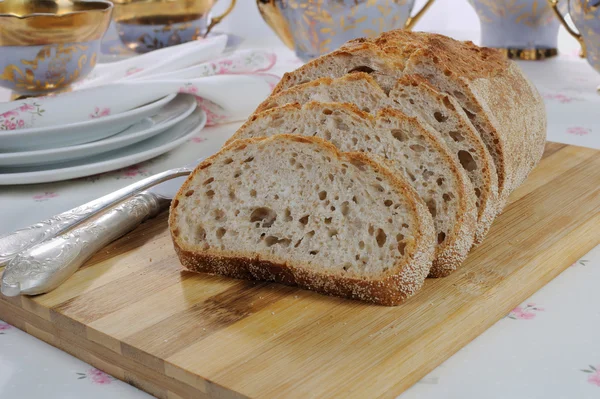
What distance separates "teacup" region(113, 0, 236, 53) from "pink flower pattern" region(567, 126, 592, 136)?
147 cm

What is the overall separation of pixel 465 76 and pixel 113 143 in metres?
0.93

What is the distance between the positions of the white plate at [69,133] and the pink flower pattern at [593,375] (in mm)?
1362

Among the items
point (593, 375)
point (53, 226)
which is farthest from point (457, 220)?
point (53, 226)

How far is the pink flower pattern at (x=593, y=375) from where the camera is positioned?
1.15 meters

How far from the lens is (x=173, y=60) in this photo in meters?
2.62

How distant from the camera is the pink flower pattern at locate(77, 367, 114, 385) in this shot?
1.25 metres

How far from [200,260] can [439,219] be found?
1.52 ft

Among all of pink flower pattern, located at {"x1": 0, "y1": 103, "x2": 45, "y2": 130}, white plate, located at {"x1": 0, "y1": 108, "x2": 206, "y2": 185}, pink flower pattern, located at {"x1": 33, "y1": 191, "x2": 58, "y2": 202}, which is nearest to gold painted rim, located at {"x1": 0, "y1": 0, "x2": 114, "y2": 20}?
pink flower pattern, located at {"x1": 0, "y1": 103, "x2": 45, "y2": 130}

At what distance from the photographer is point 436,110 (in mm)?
1540

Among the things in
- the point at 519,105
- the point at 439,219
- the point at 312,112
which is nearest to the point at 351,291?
the point at 439,219

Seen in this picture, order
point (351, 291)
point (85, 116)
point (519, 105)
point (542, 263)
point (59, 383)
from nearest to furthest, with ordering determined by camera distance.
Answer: point (59, 383) < point (351, 291) < point (542, 263) < point (519, 105) < point (85, 116)

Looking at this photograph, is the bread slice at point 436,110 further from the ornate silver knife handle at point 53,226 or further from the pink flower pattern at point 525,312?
the ornate silver knife handle at point 53,226

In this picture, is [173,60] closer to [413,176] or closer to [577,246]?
[413,176]

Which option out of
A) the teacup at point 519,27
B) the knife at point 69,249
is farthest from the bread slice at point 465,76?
the teacup at point 519,27
